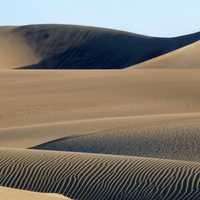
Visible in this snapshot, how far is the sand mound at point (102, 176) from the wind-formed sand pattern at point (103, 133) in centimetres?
2

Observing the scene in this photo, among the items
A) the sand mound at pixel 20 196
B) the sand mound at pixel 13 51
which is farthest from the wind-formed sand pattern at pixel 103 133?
the sand mound at pixel 13 51

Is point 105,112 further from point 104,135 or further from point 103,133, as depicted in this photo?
point 104,135

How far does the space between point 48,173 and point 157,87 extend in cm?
2165

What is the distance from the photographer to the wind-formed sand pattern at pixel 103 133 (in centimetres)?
1181

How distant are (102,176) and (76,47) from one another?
3097 inches

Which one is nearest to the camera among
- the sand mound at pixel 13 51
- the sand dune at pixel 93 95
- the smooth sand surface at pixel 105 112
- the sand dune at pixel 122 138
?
the sand dune at pixel 122 138

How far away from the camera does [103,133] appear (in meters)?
18.7

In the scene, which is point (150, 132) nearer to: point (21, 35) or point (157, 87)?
point (157, 87)

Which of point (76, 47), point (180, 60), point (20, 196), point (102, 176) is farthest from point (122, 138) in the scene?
point (76, 47)

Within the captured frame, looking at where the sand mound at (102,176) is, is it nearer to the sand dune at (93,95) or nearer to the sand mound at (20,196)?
the sand mound at (20,196)

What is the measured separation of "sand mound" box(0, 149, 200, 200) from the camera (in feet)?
37.6

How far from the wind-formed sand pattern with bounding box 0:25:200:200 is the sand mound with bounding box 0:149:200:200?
0.02 meters

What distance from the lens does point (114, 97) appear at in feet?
104

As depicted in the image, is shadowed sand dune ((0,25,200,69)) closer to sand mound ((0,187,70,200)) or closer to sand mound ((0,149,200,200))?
sand mound ((0,149,200,200))
